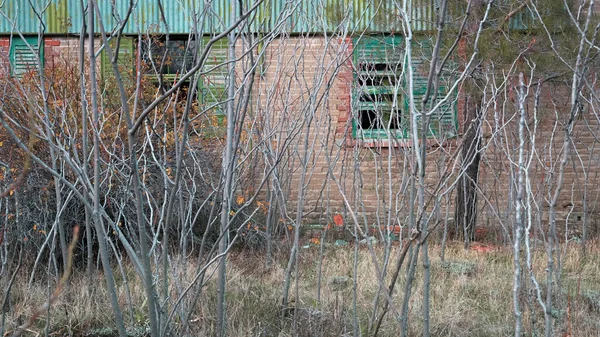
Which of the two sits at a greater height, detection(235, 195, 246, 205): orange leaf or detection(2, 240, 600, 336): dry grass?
detection(235, 195, 246, 205): orange leaf

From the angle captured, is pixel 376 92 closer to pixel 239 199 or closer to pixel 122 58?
pixel 239 199

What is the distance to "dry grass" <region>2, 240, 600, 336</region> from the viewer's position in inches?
150

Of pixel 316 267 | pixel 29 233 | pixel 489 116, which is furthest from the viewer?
pixel 489 116

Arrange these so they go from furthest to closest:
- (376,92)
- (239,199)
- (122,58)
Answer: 1. (122,58)
2. (239,199)
3. (376,92)

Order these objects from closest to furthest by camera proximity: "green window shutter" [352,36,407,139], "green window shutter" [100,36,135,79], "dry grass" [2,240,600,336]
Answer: "green window shutter" [352,36,407,139] < "dry grass" [2,240,600,336] < "green window shutter" [100,36,135,79]

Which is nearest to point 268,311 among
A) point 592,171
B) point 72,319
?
point 72,319

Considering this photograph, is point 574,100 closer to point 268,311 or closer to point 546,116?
point 268,311

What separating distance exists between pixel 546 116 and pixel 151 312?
6868 mm

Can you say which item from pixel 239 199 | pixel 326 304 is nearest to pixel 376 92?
pixel 326 304

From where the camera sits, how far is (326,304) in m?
4.27

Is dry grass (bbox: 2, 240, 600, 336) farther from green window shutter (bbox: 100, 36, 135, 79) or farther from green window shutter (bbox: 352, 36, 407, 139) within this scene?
green window shutter (bbox: 100, 36, 135, 79)

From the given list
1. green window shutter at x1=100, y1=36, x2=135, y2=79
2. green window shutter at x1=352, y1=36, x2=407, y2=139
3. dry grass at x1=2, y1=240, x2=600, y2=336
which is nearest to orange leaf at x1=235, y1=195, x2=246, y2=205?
dry grass at x1=2, y1=240, x2=600, y2=336

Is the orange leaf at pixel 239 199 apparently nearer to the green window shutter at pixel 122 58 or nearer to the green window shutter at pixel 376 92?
the green window shutter at pixel 376 92

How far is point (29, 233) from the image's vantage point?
5.34m
